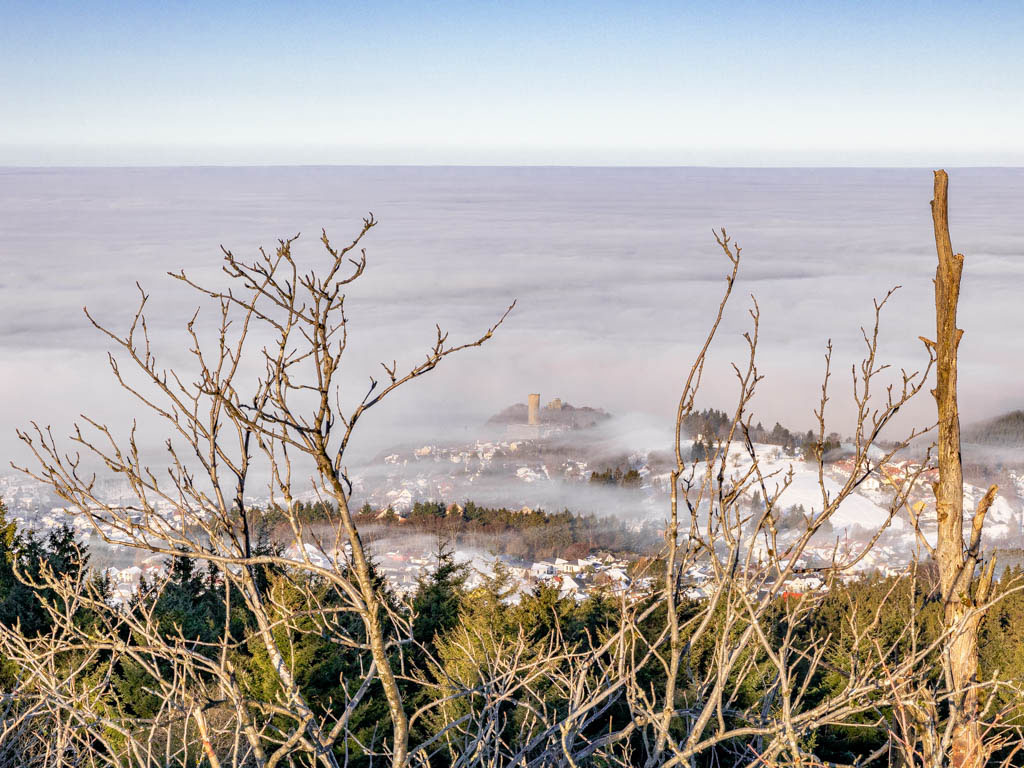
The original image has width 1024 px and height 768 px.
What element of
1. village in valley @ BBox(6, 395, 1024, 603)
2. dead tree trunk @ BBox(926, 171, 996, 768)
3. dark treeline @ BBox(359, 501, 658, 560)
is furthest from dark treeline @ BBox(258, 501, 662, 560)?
dead tree trunk @ BBox(926, 171, 996, 768)

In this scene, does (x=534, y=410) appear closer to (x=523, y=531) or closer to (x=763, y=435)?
(x=763, y=435)

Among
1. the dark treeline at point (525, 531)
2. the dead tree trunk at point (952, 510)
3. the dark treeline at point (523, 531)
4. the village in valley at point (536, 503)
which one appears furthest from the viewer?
the dark treeline at point (525, 531)

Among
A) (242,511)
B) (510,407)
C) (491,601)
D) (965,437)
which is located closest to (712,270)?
(510,407)

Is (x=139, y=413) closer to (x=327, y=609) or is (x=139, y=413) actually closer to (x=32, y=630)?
(x=32, y=630)

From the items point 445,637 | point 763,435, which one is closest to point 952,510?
point 445,637

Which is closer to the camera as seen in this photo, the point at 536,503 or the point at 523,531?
the point at 523,531

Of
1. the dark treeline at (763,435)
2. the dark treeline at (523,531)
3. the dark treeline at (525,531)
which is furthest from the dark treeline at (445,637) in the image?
the dark treeline at (525,531)

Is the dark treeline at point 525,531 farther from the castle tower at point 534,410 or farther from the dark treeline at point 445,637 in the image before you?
the castle tower at point 534,410
